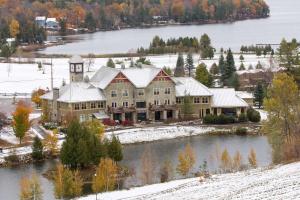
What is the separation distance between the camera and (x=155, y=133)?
39719 mm

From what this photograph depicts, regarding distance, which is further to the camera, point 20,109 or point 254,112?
point 254,112

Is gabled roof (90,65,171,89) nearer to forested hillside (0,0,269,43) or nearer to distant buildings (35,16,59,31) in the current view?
forested hillside (0,0,269,43)

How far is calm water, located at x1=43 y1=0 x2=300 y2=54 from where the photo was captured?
98500 millimetres

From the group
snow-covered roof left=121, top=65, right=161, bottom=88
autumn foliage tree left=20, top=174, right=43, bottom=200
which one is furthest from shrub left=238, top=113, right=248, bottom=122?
autumn foliage tree left=20, top=174, right=43, bottom=200

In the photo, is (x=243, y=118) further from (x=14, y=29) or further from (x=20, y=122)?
(x=14, y=29)

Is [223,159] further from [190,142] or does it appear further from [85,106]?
[85,106]

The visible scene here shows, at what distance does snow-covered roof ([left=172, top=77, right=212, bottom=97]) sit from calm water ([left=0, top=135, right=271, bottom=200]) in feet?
15.8

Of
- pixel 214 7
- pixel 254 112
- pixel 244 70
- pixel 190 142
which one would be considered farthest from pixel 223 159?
pixel 214 7

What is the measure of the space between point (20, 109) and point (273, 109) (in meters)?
11.9

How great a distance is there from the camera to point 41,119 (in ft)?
140

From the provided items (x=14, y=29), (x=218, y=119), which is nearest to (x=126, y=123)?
(x=218, y=119)

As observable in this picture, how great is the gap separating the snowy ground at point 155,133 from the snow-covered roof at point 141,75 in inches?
148

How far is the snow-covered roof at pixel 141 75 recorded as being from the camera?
4366 cm

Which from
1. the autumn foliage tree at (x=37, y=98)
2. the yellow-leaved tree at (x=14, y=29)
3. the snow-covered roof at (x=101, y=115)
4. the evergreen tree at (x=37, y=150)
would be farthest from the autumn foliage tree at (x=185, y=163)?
the yellow-leaved tree at (x=14, y=29)
